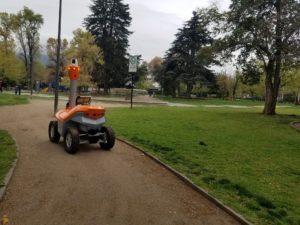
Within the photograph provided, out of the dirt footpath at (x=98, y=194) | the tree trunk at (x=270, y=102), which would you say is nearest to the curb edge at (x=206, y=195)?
the dirt footpath at (x=98, y=194)

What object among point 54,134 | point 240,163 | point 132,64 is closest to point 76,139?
point 54,134

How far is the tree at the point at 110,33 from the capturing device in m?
39.8

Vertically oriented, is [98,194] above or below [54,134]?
below

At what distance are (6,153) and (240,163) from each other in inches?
251

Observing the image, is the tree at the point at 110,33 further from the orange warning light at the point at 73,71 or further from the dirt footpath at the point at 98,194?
the dirt footpath at the point at 98,194

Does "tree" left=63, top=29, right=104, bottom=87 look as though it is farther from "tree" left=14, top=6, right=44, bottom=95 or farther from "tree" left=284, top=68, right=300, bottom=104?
"tree" left=284, top=68, right=300, bottom=104

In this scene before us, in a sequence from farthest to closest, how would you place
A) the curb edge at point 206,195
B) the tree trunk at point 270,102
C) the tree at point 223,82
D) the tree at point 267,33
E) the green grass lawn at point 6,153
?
the tree at point 223,82
the tree trunk at point 270,102
the tree at point 267,33
the green grass lawn at point 6,153
the curb edge at point 206,195

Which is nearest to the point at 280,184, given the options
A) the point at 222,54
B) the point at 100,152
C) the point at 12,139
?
the point at 100,152

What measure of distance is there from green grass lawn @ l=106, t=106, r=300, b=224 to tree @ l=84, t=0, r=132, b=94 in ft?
105

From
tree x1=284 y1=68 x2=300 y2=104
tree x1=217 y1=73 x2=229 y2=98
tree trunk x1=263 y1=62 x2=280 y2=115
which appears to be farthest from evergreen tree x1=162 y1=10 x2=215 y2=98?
tree trunk x1=263 y1=62 x2=280 y2=115

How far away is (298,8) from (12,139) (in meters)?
17.0

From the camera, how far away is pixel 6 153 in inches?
221

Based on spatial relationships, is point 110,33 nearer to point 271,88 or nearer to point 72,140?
point 271,88

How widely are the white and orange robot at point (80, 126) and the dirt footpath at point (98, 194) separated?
18.4 inches
